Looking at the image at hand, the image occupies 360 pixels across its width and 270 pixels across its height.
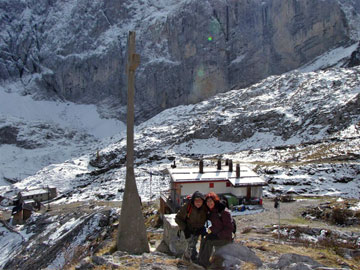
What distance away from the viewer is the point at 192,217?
8.08 metres

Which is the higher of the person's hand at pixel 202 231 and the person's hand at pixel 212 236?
the person's hand at pixel 202 231

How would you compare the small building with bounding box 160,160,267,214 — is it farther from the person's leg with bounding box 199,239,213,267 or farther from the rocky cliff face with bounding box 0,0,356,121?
the rocky cliff face with bounding box 0,0,356,121

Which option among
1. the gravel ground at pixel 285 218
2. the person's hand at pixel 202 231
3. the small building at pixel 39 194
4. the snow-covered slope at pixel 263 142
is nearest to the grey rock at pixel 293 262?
the person's hand at pixel 202 231

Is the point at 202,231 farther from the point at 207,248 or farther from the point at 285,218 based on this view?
the point at 285,218

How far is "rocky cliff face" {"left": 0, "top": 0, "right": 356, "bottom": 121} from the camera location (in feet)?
388

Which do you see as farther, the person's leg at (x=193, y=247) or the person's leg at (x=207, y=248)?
the person's leg at (x=193, y=247)

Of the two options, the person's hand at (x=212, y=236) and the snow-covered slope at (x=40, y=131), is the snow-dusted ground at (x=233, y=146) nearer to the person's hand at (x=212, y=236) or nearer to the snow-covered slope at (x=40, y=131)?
the snow-covered slope at (x=40, y=131)

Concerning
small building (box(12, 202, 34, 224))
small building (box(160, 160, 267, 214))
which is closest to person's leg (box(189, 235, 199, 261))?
small building (box(160, 160, 267, 214))

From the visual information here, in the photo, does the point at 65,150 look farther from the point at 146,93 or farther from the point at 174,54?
the point at 174,54

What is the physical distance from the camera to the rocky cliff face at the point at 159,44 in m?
118

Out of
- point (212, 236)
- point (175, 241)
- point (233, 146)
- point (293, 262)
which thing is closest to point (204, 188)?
point (175, 241)

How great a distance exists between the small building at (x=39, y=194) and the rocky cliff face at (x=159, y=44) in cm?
8001

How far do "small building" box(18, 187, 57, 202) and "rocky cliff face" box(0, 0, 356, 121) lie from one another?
80.0 metres

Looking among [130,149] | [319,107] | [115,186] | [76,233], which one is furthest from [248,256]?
[319,107]
